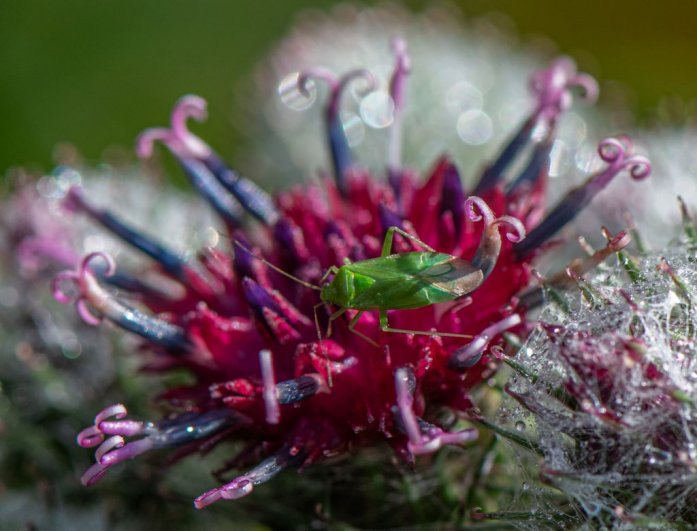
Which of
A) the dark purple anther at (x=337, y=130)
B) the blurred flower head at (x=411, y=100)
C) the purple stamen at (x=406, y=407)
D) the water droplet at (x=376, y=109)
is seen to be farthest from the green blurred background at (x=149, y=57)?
the purple stamen at (x=406, y=407)

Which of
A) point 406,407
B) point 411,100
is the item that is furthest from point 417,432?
point 411,100

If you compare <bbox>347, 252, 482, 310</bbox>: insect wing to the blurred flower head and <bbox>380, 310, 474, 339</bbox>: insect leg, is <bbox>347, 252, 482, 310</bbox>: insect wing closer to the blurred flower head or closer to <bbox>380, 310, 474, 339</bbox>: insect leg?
<bbox>380, 310, 474, 339</bbox>: insect leg

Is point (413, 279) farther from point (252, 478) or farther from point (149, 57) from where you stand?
point (149, 57)

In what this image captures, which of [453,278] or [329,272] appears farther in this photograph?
[329,272]

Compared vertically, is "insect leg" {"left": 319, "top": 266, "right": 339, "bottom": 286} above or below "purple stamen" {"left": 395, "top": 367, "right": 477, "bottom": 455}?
above

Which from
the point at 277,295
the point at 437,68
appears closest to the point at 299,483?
the point at 277,295

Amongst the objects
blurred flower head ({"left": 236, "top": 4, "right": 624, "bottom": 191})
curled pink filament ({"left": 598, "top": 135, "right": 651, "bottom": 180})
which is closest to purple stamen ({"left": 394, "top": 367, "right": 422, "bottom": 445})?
curled pink filament ({"left": 598, "top": 135, "right": 651, "bottom": 180})
